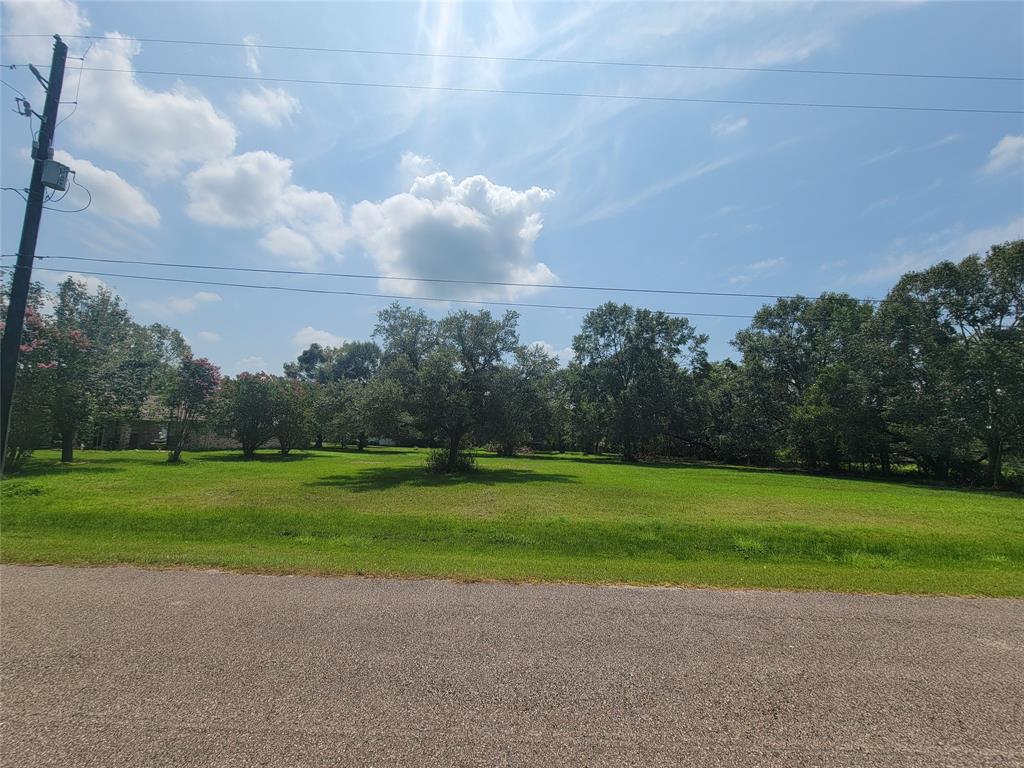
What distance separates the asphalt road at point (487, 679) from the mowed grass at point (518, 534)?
151 centimetres

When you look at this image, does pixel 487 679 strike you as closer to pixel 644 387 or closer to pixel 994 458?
pixel 994 458

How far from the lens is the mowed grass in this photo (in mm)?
7988

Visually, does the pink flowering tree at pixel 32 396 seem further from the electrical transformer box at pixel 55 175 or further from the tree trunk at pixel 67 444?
the electrical transformer box at pixel 55 175

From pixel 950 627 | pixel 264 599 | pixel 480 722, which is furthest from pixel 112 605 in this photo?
pixel 950 627

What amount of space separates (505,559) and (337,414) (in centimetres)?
2542

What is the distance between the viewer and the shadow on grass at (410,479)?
789 inches

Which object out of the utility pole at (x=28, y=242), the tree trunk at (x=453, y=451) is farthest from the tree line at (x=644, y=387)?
the utility pole at (x=28, y=242)

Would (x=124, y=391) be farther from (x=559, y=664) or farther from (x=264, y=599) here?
(x=559, y=664)

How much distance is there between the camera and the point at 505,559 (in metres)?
9.13

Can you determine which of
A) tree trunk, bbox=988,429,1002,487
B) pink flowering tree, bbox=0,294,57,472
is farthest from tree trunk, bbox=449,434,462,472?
tree trunk, bbox=988,429,1002,487

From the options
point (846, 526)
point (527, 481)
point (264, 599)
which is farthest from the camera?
point (527, 481)

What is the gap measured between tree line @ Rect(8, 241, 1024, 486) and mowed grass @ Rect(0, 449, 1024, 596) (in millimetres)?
7377

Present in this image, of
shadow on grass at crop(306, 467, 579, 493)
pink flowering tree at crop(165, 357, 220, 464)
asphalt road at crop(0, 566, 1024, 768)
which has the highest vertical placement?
pink flowering tree at crop(165, 357, 220, 464)

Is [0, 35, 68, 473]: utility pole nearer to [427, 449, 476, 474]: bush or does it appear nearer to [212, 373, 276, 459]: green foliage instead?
[427, 449, 476, 474]: bush
